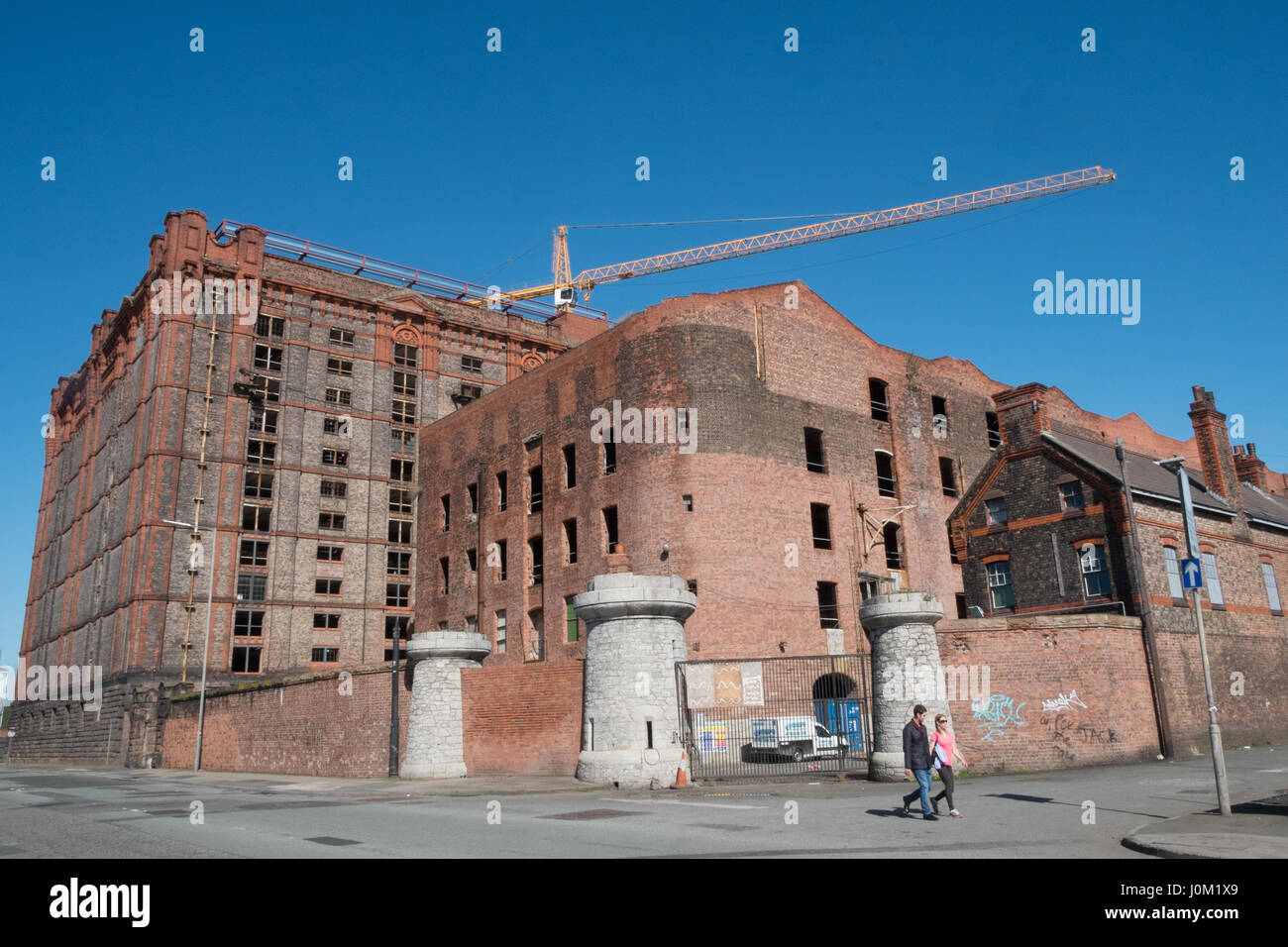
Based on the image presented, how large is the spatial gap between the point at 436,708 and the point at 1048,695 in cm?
1636

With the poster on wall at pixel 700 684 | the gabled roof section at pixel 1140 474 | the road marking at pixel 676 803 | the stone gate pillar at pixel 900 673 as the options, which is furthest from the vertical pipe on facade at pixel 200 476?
the gabled roof section at pixel 1140 474

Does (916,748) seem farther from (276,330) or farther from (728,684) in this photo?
(276,330)

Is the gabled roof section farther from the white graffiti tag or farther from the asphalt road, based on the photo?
the asphalt road

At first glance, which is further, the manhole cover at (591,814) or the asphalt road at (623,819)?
the manhole cover at (591,814)

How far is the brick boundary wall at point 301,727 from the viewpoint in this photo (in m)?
28.4

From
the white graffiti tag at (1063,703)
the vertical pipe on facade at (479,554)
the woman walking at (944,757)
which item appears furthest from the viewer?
the vertical pipe on facade at (479,554)

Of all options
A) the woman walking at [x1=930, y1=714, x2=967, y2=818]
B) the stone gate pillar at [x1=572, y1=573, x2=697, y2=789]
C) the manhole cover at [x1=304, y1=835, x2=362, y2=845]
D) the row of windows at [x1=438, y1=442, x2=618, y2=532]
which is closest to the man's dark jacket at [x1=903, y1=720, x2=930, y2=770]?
the woman walking at [x1=930, y1=714, x2=967, y2=818]

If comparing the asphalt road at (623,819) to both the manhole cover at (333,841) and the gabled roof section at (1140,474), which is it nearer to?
the manhole cover at (333,841)

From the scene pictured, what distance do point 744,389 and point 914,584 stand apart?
12.3 meters

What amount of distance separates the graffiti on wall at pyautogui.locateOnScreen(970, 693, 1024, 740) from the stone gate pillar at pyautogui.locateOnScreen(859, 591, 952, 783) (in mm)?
2273

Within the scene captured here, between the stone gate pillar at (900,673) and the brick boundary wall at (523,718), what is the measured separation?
750cm

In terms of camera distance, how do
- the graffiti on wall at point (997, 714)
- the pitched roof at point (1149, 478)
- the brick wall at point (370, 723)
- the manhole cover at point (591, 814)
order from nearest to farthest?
the manhole cover at point (591, 814)
the graffiti on wall at point (997, 714)
the brick wall at point (370, 723)
the pitched roof at point (1149, 478)
